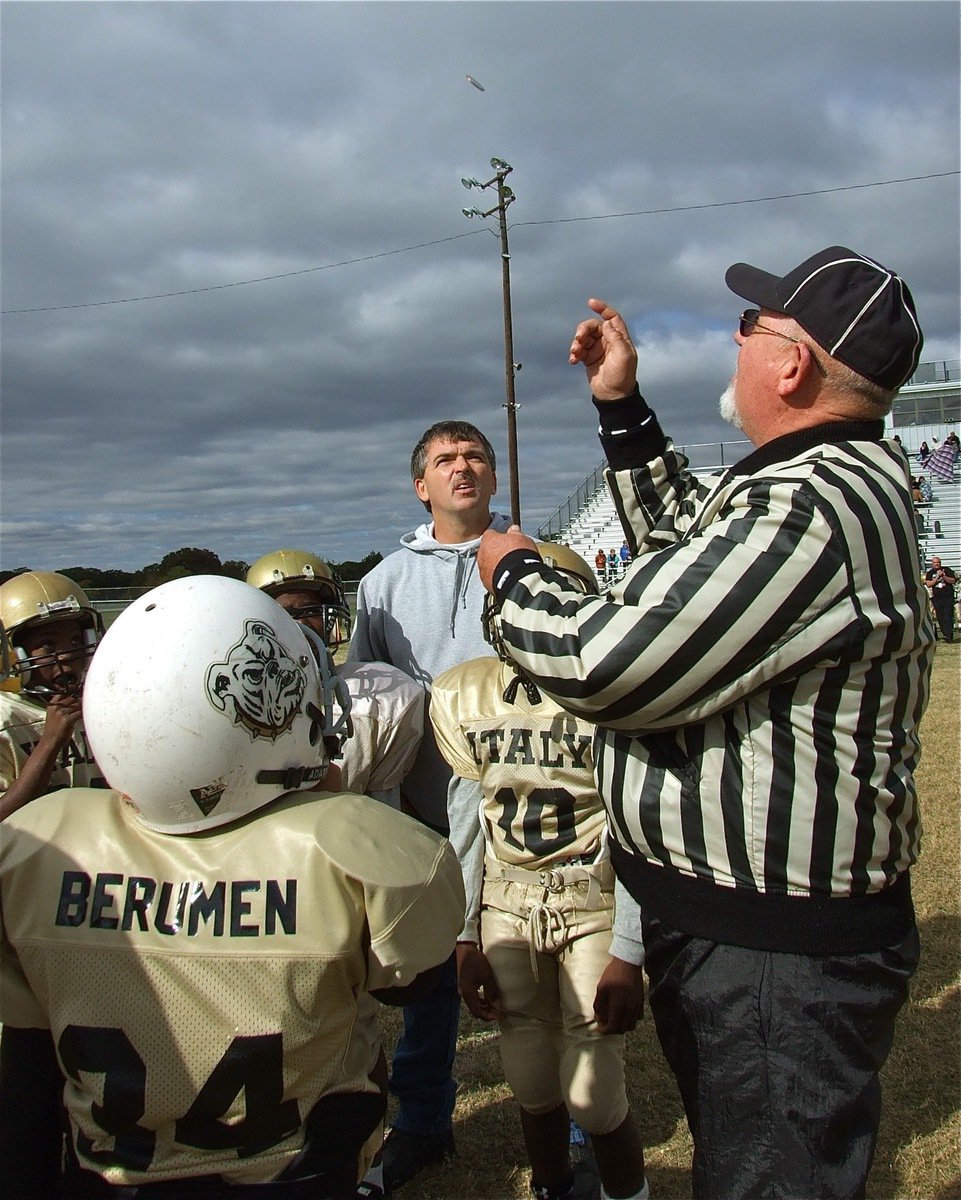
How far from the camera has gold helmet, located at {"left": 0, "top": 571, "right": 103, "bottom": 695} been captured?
3104mm

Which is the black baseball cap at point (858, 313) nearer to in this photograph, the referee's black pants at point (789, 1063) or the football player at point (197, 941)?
the referee's black pants at point (789, 1063)

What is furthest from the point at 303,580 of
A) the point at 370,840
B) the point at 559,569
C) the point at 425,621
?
the point at 370,840

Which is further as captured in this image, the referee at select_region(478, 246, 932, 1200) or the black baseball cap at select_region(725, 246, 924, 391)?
the black baseball cap at select_region(725, 246, 924, 391)

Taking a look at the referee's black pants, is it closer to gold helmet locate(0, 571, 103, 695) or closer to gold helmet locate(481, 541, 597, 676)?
gold helmet locate(481, 541, 597, 676)

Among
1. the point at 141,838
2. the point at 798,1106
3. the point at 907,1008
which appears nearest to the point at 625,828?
the point at 798,1106

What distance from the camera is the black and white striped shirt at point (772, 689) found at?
154 cm

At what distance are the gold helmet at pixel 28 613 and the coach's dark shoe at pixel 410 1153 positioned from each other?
6.24ft

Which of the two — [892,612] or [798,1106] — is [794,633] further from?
[798,1106]

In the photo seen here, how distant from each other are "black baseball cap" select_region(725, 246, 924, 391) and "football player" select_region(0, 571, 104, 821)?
2.34 m

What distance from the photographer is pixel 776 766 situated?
1.60m

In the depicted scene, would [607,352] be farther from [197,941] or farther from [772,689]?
[197,941]

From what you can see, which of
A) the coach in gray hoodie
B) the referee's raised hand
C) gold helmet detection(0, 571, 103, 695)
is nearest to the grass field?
the coach in gray hoodie

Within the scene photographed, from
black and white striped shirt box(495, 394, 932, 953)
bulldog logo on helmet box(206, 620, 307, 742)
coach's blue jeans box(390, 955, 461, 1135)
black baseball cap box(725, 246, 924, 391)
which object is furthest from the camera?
coach's blue jeans box(390, 955, 461, 1135)

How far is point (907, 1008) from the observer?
4.15 metres
